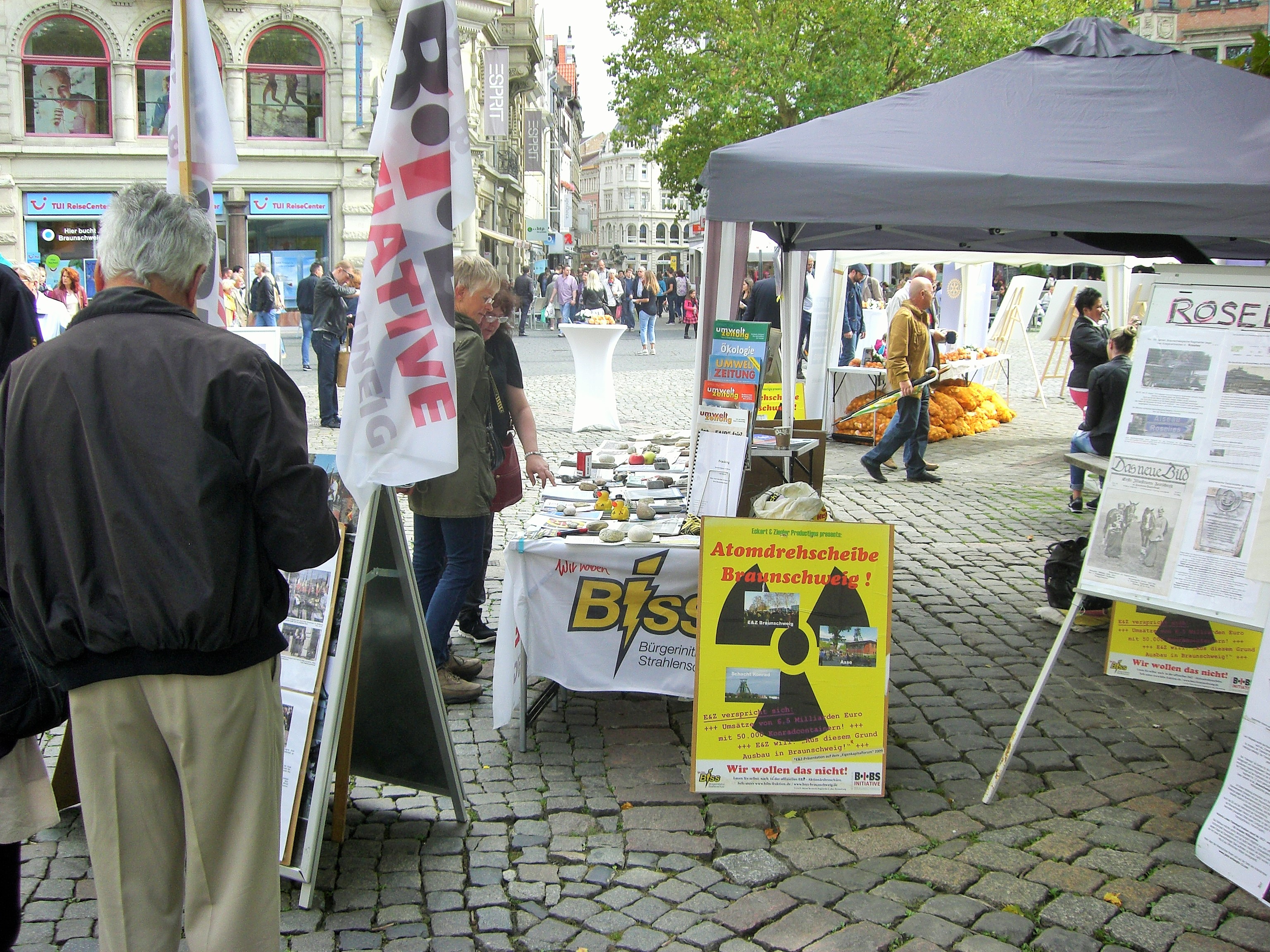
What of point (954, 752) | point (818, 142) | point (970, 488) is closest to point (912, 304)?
point (970, 488)

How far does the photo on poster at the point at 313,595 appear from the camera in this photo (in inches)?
123

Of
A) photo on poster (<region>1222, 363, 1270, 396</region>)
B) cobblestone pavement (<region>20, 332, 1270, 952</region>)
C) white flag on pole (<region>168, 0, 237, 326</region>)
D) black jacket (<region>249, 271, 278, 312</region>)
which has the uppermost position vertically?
white flag on pole (<region>168, 0, 237, 326</region>)

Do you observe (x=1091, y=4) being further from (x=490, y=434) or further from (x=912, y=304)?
(x=490, y=434)

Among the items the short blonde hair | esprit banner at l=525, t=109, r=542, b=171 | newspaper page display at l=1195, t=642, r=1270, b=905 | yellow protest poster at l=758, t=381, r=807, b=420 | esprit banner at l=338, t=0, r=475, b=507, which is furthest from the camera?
esprit banner at l=525, t=109, r=542, b=171

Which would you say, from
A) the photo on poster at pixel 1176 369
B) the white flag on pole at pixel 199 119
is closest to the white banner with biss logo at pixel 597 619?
the white flag on pole at pixel 199 119

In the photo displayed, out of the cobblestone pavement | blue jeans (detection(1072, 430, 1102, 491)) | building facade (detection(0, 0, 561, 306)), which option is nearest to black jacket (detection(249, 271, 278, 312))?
building facade (detection(0, 0, 561, 306))

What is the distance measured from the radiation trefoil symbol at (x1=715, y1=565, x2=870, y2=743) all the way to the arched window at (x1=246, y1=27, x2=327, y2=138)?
25.8 m

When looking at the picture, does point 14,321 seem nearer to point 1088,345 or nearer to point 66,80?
point 1088,345

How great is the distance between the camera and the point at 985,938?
2906 millimetres

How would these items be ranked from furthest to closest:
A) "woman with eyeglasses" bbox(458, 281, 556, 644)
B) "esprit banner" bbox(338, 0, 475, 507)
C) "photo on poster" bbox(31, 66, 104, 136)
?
"photo on poster" bbox(31, 66, 104, 136) < "woman with eyeglasses" bbox(458, 281, 556, 644) < "esprit banner" bbox(338, 0, 475, 507)

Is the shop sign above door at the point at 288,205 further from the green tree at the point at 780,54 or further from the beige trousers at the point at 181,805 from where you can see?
the beige trousers at the point at 181,805

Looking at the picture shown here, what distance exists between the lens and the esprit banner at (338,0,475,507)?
307cm

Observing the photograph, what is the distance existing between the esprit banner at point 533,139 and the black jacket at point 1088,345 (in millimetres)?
39799

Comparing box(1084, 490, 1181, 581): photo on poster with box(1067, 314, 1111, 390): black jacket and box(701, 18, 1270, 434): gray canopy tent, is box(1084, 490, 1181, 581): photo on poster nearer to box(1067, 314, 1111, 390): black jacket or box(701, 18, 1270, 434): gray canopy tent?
box(701, 18, 1270, 434): gray canopy tent
